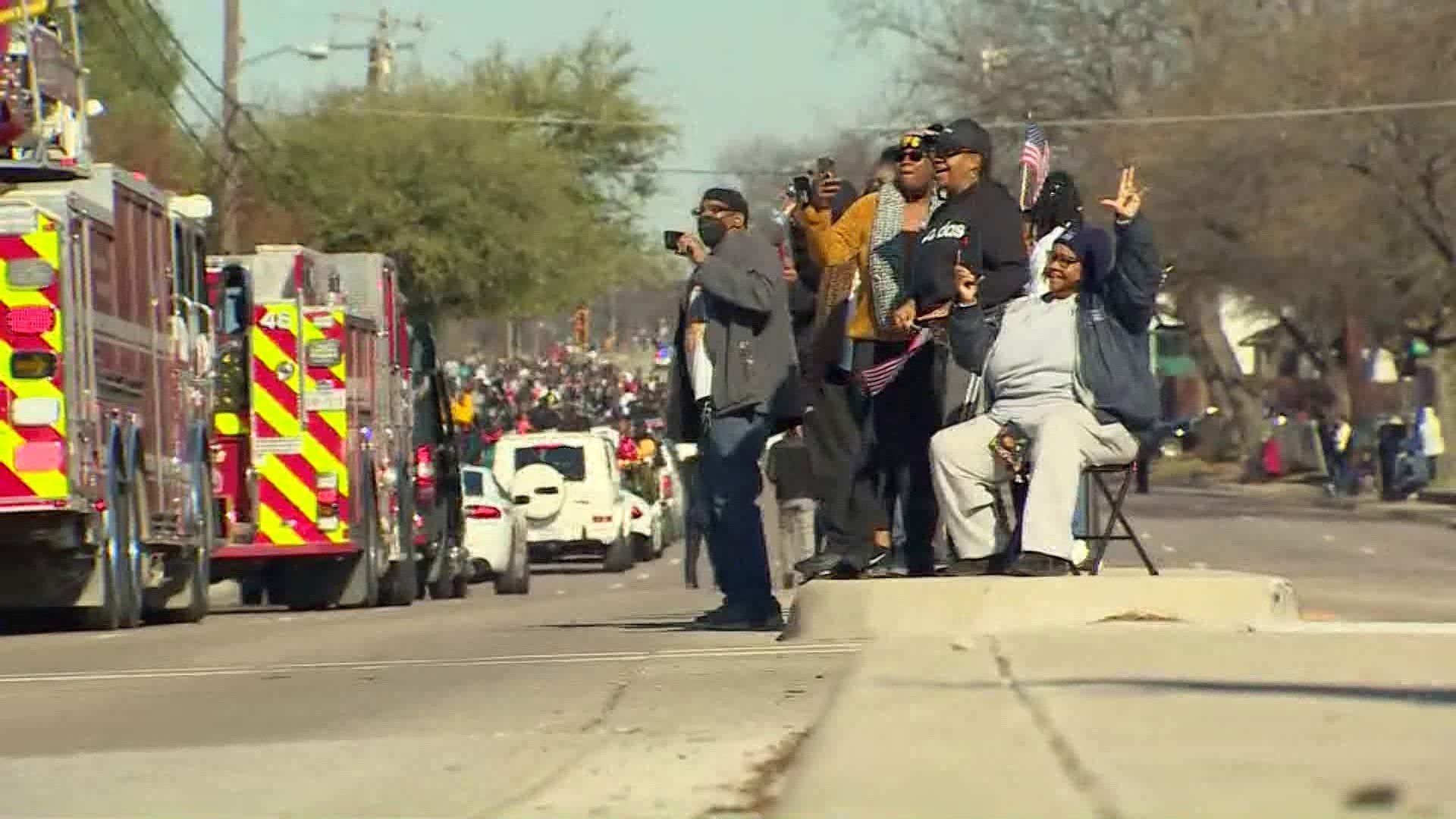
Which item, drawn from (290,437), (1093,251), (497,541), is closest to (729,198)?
(1093,251)

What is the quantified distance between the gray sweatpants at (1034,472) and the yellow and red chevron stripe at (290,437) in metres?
11.8

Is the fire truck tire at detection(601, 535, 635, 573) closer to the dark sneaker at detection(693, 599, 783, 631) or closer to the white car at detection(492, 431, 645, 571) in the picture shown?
the white car at detection(492, 431, 645, 571)

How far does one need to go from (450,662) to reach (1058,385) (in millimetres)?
2860

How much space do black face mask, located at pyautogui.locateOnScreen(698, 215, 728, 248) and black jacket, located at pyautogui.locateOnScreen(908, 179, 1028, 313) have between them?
5.60ft

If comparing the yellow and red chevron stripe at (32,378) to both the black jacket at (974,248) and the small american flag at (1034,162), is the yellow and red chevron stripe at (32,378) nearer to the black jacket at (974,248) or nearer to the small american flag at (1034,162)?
the small american flag at (1034,162)

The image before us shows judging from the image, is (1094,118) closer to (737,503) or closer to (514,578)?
(514,578)

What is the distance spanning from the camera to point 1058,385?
1245 cm

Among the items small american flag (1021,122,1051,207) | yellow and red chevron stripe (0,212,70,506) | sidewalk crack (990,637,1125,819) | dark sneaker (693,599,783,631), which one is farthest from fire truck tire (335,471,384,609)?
sidewalk crack (990,637,1125,819)

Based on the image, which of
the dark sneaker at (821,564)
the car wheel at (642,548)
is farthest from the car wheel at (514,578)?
the dark sneaker at (821,564)

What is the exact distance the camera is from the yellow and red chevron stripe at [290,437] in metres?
23.9

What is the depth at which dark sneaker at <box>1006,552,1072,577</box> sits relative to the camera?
40.0ft

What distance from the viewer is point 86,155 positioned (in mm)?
21469

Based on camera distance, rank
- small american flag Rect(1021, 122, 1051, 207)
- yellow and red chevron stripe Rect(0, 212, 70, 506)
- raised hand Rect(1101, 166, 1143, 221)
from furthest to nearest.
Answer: yellow and red chevron stripe Rect(0, 212, 70, 506)
small american flag Rect(1021, 122, 1051, 207)
raised hand Rect(1101, 166, 1143, 221)

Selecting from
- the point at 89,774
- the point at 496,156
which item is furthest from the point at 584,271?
the point at 89,774
